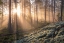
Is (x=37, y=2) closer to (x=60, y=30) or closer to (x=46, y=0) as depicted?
(x=46, y=0)

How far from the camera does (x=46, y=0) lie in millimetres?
33188

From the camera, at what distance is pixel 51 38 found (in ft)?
29.8

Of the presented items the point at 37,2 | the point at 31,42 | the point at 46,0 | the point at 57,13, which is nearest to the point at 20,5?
the point at 37,2

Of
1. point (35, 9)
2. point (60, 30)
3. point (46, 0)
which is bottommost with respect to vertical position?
point (60, 30)

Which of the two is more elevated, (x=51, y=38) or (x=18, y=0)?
(x=18, y=0)

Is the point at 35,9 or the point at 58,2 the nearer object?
the point at 58,2

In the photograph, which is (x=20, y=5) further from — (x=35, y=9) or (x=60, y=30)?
(x=60, y=30)

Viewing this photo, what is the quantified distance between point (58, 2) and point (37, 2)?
18.4ft

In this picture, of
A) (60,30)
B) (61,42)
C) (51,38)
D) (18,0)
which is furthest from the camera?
(18,0)

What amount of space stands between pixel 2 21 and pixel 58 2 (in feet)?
50.2

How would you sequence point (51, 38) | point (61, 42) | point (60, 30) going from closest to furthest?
point (61, 42), point (51, 38), point (60, 30)

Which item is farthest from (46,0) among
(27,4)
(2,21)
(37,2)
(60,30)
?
(60,30)

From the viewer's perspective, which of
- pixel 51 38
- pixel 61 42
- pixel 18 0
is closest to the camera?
pixel 61 42

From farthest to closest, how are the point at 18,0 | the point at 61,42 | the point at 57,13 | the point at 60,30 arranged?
1. the point at 57,13
2. the point at 18,0
3. the point at 60,30
4. the point at 61,42
